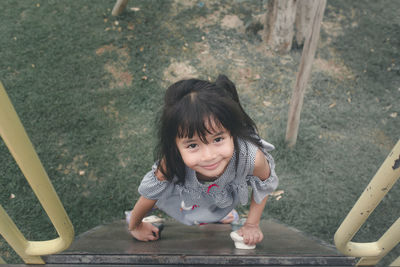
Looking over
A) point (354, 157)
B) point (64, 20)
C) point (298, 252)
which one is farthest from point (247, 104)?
point (64, 20)

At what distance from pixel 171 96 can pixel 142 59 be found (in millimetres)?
2845

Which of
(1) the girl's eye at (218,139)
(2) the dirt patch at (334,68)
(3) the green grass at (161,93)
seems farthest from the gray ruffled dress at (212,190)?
(2) the dirt patch at (334,68)

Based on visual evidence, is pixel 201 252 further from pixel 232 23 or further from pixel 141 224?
pixel 232 23

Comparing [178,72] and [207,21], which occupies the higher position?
[207,21]

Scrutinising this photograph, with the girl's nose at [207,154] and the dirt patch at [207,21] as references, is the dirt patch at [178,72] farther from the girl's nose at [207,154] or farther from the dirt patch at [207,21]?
the girl's nose at [207,154]

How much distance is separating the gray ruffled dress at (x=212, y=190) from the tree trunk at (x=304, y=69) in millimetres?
1122

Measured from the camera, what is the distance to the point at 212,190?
1.72 metres

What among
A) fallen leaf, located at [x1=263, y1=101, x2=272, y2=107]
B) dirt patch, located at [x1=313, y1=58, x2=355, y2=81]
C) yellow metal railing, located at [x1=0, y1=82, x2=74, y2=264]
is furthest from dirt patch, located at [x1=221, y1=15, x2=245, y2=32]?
yellow metal railing, located at [x1=0, y1=82, x2=74, y2=264]

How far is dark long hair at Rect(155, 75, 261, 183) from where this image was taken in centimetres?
124

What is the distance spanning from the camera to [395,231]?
1.21 m

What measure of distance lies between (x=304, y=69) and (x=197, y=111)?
5.52 ft

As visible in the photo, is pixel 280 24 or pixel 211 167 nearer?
pixel 211 167

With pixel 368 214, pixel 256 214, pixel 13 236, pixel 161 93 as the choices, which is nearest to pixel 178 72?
pixel 161 93

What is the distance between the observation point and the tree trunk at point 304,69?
7.51 ft
